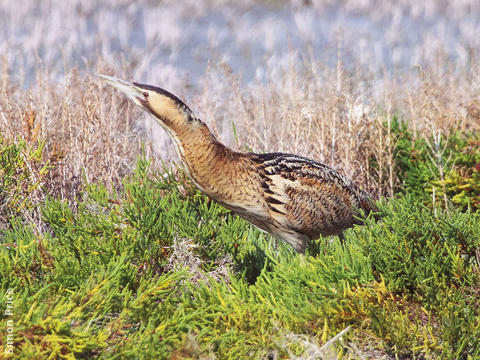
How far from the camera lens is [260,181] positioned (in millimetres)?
3279

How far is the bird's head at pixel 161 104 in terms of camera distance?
2.92 m

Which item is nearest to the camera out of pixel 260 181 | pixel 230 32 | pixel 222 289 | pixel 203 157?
pixel 222 289

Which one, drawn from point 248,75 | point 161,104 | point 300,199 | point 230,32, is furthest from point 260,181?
point 230,32

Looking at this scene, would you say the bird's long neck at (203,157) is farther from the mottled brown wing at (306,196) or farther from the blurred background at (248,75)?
the blurred background at (248,75)

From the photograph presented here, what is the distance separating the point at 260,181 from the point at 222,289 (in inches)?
25.7

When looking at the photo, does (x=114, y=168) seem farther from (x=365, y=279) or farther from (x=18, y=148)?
(x=365, y=279)

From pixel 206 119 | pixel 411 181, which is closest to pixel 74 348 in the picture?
pixel 411 181

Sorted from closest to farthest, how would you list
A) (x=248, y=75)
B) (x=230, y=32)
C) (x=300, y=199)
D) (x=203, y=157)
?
(x=203, y=157)
(x=300, y=199)
(x=248, y=75)
(x=230, y=32)

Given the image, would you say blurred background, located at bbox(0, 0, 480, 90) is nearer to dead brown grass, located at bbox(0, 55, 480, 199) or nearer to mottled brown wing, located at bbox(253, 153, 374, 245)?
dead brown grass, located at bbox(0, 55, 480, 199)

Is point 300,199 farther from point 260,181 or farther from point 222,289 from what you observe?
point 222,289

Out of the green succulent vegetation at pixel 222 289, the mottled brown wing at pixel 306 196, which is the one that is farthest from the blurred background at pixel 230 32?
the green succulent vegetation at pixel 222 289

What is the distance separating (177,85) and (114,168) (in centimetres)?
264

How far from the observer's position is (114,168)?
4359 millimetres

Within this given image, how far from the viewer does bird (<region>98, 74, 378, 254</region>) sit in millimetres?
2992
